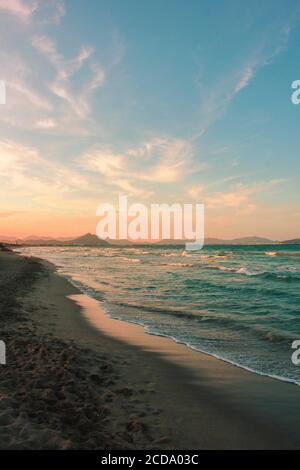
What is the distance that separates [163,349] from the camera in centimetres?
1030

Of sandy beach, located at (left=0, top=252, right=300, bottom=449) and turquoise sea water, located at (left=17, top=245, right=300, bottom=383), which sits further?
turquoise sea water, located at (left=17, top=245, right=300, bottom=383)

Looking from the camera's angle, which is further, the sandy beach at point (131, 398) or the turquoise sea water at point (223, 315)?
the turquoise sea water at point (223, 315)

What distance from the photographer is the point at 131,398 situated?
21.8ft

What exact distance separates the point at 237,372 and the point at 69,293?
1520 cm

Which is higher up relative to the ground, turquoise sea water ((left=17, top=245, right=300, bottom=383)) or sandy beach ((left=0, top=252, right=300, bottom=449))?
sandy beach ((left=0, top=252, right=300, bottom=449))

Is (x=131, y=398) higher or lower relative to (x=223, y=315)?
higher

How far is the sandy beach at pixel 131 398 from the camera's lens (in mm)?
5102

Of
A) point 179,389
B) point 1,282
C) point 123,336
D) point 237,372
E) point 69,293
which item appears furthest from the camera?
point 1,282

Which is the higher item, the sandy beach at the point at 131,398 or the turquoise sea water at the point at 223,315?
the sandy beach at the point at 131,398

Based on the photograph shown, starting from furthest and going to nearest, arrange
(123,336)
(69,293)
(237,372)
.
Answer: (69,293) < (123,336) < (237,372)

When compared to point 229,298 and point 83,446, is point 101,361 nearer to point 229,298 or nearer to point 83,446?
point 83,446

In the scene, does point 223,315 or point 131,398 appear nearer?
point 131,398

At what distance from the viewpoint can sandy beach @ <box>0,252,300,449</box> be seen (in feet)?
16.7
